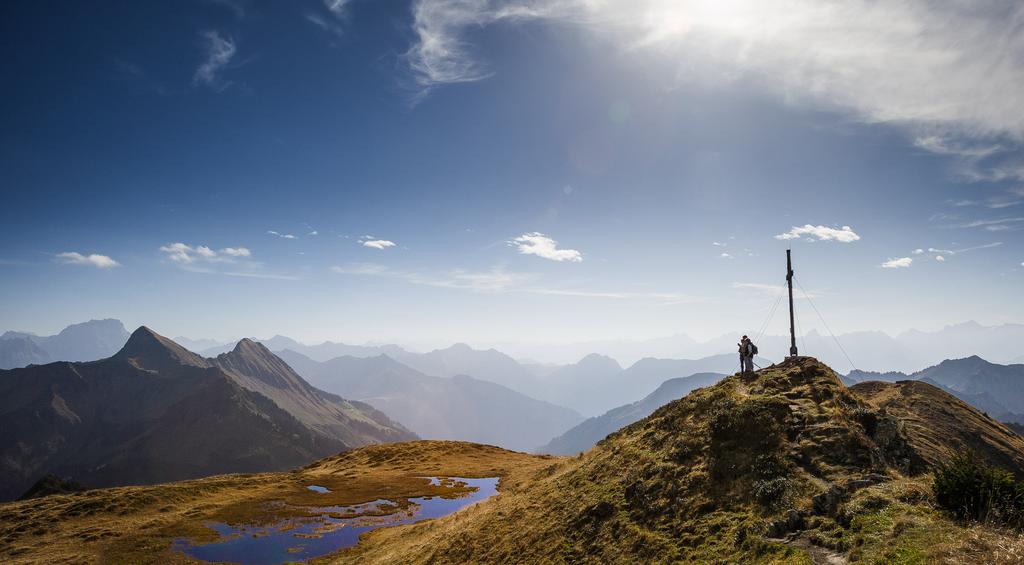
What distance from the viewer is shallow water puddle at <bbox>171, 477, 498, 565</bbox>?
39.4 metres

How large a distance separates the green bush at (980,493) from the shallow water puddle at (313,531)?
4249 cm

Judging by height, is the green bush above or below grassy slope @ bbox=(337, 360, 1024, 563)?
above

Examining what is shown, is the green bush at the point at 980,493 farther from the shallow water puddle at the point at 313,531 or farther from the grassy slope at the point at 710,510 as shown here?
the shallow water puddle at the point at 313,531

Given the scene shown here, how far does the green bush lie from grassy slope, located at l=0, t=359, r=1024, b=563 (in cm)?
79

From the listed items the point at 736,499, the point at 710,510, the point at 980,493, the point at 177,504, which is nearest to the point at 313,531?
the point at 177,504

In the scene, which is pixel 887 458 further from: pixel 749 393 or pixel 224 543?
pixel 224 543

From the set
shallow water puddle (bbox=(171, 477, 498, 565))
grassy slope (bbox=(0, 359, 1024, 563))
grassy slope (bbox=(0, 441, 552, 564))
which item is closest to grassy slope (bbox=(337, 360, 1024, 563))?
grassy slope (bbox=(0, 359, 1024, 563))

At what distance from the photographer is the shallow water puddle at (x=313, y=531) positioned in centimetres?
3938

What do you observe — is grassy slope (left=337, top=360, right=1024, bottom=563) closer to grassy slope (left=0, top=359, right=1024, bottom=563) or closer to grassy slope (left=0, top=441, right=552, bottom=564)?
grassy slope (left=0, top=359, right=1024, bottom=563)

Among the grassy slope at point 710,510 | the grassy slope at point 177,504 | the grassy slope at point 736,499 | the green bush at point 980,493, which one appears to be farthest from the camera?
the grassy slope at point 177,504

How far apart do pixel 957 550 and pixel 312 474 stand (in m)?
81.5

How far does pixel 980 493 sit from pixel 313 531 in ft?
163

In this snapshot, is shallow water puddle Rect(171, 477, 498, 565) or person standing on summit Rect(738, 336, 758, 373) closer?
Result: person standing on summit Rect(738, 336, 758, 373)

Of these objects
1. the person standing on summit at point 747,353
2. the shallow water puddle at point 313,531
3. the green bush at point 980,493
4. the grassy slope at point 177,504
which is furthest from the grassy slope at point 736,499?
the grassy slope at point 177,504
